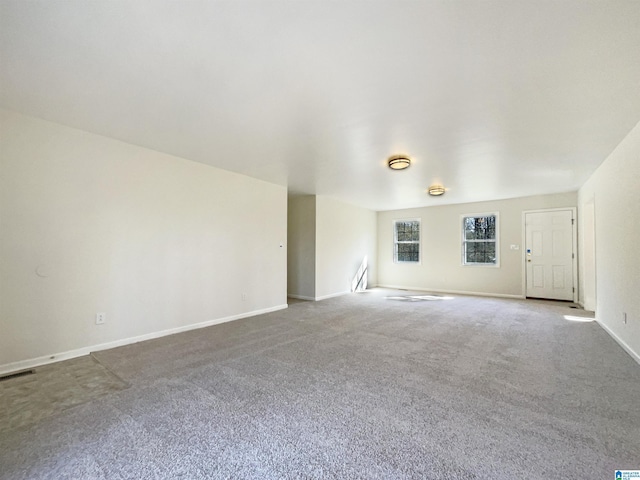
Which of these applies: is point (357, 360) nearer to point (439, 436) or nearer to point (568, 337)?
point (439, 436)

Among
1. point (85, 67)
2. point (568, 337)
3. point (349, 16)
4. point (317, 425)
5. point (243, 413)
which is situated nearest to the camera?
point (349, 16)

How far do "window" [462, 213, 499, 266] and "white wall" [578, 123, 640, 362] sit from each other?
103 inches

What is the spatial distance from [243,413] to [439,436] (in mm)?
1282

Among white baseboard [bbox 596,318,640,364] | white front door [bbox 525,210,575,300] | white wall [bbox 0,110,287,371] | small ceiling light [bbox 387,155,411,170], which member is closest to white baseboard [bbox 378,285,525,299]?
white front door [bbox 525,210,575,300]

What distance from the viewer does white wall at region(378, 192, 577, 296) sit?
692 cm

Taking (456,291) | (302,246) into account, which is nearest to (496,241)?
(456,291)

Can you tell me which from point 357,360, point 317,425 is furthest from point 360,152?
point 317,425

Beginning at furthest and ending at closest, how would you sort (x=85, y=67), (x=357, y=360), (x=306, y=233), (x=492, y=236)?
(x=492, y=236)
(x=306, y=233)
(x=357, y=360)
(x=85, y=67)

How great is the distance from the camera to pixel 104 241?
339 cm

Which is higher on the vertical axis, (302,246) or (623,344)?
(302,246)

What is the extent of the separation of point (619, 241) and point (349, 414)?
3924 mm

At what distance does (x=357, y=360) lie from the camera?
299 centimetres

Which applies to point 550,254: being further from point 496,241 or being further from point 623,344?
point 623,344

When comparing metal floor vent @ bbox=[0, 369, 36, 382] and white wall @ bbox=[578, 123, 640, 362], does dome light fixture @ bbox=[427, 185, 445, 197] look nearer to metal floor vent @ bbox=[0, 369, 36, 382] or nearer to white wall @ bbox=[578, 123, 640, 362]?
white wall @ bbox=[578, 123, 640, 362]
